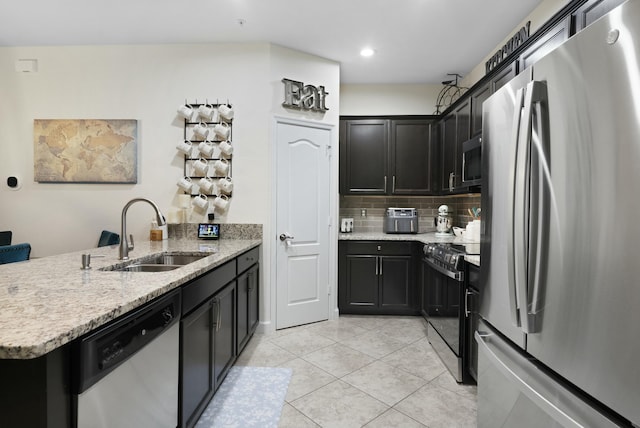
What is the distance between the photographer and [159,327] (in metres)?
1.32

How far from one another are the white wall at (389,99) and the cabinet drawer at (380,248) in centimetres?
171

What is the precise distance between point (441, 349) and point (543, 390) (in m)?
1.78

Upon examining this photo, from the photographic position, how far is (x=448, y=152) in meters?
3.70

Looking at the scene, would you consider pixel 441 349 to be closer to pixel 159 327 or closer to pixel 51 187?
pixel 159 327

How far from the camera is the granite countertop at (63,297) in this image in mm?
812

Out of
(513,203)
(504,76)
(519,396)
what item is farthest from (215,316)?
(504,76)

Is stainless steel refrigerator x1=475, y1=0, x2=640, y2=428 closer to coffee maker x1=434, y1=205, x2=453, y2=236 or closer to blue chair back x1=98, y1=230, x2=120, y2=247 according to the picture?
coffee maker x1=434, y1=205, x2=453, y2=236

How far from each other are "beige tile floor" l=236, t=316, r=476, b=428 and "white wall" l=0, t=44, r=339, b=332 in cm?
62

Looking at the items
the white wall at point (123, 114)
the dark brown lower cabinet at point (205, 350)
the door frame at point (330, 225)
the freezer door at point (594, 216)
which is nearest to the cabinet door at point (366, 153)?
the door frame at point (330, 225)

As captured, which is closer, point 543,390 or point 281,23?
point 543,390

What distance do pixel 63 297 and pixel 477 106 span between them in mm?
3163

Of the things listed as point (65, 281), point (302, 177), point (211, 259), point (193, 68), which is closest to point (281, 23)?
point (193, 68)

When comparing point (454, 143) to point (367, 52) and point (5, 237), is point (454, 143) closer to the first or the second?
point (367, 52)

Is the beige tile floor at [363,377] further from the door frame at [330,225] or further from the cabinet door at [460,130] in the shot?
the cabinet door at [460,130]
